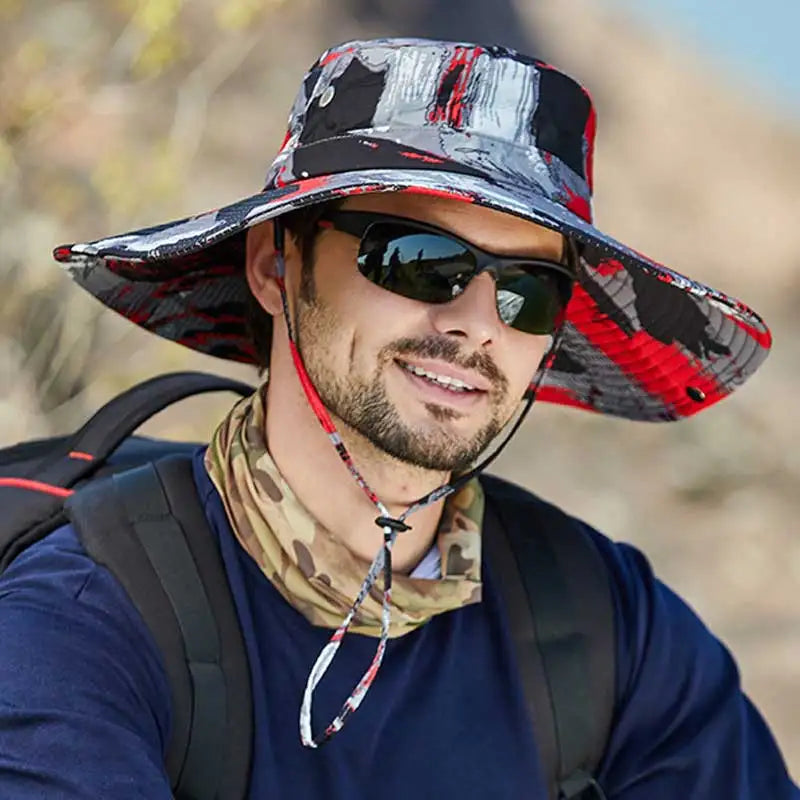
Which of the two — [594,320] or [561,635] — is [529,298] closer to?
[594,320]

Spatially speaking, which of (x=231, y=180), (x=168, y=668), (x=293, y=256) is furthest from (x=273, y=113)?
(x=168, y=668)

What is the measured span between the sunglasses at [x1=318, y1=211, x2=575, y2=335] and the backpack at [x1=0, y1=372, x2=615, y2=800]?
1.17 feet

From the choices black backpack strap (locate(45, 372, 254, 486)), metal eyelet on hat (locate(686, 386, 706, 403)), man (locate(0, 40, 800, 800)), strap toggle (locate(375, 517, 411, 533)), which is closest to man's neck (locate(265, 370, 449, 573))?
man (locate(0, 40, 800, 800))

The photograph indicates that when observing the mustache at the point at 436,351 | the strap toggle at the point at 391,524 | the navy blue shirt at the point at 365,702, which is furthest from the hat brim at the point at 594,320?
the strap toggle at the point at 391,524

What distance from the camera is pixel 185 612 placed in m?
1.42

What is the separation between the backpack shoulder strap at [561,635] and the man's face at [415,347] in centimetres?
18

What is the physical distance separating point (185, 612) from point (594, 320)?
91 centimetres

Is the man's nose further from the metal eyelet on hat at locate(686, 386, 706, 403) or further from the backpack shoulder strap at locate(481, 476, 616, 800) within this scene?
the metal eyelet on hat at locate(686, 386, 706, 403)

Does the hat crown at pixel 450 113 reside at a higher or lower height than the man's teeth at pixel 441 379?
higher

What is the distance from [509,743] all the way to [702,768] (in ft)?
1.01

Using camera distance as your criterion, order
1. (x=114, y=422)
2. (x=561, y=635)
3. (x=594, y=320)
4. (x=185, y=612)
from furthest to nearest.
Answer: (x=594, y=320), (x=114, y=422), (x=561, y=635), (x=185, y=612)

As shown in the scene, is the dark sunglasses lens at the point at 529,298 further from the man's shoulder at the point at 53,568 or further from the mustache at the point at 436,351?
the man's shoulder at the point at 53,568

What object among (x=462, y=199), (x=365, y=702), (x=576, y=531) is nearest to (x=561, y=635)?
(x=576, y=531)

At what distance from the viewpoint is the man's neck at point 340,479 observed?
5.64ft
